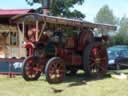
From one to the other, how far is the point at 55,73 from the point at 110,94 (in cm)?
364

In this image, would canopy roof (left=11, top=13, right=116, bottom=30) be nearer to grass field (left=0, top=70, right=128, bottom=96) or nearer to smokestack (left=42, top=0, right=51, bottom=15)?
grass field (left=0, top=70, right=128, bottom=96)

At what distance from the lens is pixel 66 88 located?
1557 centimetres

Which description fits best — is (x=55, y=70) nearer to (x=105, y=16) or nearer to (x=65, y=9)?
(x=65, y=9)

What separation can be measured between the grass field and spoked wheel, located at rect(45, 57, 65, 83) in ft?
0.88

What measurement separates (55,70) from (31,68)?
1.30 m

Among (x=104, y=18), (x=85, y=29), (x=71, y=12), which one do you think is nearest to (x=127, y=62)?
(x=85, y=29)

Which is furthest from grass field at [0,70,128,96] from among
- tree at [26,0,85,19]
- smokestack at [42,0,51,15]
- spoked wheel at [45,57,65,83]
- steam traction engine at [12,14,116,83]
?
tree at [26,0,85,19]

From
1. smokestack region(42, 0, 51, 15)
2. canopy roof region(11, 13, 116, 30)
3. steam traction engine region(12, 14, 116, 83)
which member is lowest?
steam traction engine region(12, 14, 116, 83)

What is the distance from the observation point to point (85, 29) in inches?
763

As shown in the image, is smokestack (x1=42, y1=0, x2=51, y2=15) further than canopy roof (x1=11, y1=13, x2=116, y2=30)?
Yes

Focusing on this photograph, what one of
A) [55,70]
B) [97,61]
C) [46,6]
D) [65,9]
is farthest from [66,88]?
[65,9]

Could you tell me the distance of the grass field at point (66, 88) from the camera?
47.5ft

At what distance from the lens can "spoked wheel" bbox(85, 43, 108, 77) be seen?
62.3 feet

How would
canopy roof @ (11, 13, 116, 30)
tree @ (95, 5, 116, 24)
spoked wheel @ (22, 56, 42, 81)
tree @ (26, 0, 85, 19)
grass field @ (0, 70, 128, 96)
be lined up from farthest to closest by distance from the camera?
tree @ (95, 5, 116, 24)
tree @ (26, 0, 85, 19)
spoked wheel @ (22, 56, 42, 81)
canopy roof @ (11, 13, 116, 30)
grass field @ (0, 70, 128, 96)
